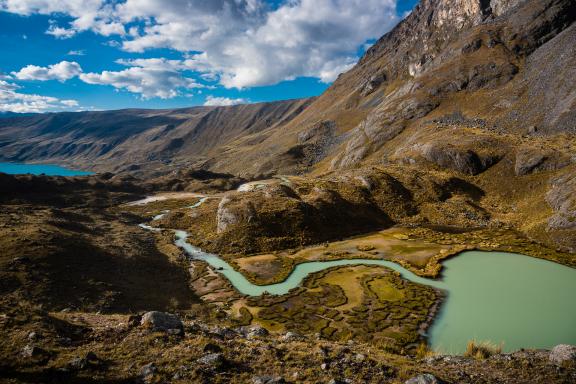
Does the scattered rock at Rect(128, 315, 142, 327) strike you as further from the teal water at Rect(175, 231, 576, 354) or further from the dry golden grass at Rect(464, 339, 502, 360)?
the teal water at Rect(175, 231, 576, 354)

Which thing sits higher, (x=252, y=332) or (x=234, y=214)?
(x=234, y=214)

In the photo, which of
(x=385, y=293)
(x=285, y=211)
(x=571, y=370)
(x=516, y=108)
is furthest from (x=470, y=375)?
(x=516, y=108)

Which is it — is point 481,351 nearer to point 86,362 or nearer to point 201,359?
point 201,359

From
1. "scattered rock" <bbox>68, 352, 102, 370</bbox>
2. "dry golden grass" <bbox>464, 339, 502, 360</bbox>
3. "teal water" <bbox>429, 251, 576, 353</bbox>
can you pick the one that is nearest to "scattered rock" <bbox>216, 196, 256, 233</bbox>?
"teal water" <bbox>429, 251, 576, 353</bbox>

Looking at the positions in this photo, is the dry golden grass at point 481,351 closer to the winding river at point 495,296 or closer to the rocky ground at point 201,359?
the rocky ground at point 201,359

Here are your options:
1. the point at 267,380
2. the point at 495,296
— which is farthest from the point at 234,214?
the point at 267,380

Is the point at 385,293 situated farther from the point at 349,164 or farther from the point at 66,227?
the point at 349,164
